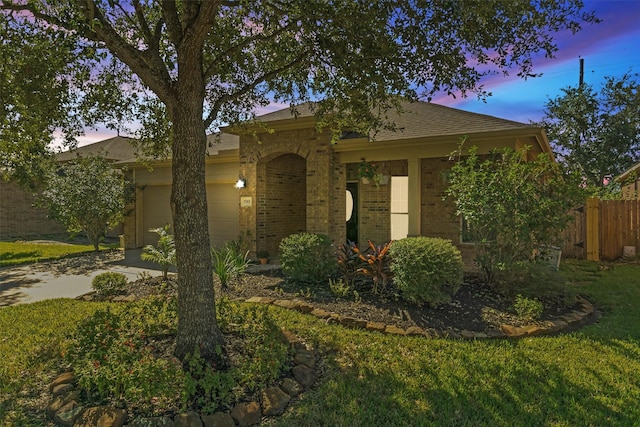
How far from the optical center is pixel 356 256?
710cm

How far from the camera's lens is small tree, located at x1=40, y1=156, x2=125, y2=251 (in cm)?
1252

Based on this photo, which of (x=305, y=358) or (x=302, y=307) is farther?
(x=302, y=307)

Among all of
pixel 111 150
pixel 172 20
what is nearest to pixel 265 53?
pixel 172 20

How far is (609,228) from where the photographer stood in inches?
448

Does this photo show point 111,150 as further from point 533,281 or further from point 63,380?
point 533,281

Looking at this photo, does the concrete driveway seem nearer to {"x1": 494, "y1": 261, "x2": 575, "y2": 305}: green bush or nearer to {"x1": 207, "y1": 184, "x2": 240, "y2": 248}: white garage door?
{"x1": 207, "y1": 184, "x2": 240, "y2": 248}: white garage door

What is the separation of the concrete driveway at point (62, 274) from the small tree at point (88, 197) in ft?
3.71

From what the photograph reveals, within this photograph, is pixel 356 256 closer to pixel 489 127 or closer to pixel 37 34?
pixel 489 127

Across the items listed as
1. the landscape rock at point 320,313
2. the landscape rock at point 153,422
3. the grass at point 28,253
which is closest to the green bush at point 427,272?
the landscape rock at point 320,313

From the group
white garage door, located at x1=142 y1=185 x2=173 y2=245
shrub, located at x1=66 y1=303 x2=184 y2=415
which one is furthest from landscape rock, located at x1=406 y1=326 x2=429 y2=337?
white garage door, located at x1=142 y1=185 x2=173 y2=245

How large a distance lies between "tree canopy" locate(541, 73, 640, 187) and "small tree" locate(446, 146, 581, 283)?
14.2 m

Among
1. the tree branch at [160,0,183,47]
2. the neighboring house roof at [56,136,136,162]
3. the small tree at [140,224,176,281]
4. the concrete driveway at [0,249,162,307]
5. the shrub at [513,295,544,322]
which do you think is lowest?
A: the concrete driveway at [0,249,162,307]

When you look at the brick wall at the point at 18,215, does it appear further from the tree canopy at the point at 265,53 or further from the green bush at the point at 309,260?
the tree canopy at the point at 265,53

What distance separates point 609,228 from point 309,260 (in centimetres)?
930
